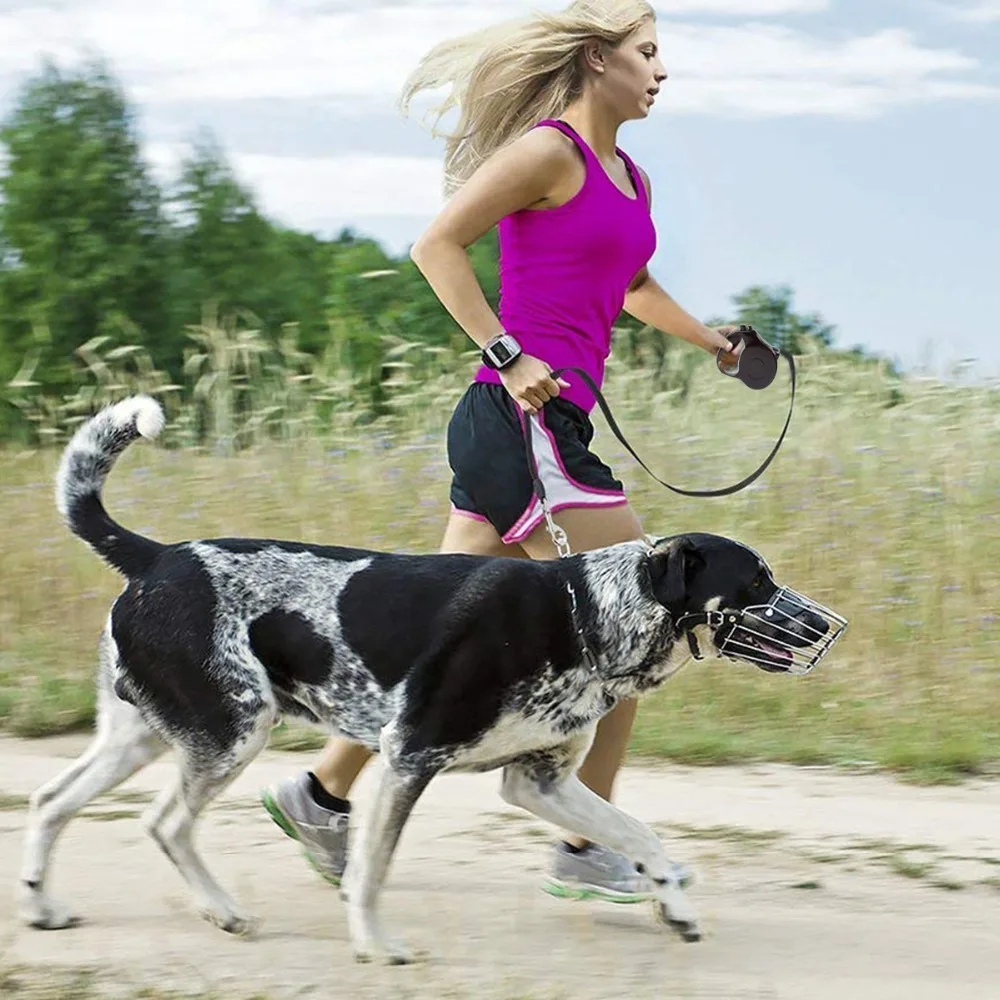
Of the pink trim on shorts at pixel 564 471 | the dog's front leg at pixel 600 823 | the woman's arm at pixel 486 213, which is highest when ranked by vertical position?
the woman's arm at pixel 486 213

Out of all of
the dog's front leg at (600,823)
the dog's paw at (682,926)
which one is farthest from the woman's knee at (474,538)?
the dog's paw at (682,926)

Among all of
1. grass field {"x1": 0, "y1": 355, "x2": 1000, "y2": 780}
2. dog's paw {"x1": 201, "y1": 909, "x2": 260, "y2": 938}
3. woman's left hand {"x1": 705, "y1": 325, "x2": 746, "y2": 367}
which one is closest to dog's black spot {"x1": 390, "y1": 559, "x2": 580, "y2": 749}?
dog's paw {"x1": 201, "y1": 909, "x2": 260, "y2": 938}

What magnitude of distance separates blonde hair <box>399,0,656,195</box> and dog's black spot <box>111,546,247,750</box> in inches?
58.8

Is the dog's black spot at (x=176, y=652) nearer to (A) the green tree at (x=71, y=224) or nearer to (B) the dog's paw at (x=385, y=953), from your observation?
(B) the dog's paw at (x=385, y=953)

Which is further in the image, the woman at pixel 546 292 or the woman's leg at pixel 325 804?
the woman's leg at pixel 325 804

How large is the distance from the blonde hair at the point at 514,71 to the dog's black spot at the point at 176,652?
149 centimetres

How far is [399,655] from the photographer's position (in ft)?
13.4

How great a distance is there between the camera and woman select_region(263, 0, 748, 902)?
14.5 feet

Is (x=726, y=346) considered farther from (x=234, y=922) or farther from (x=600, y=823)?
(x=234, y=922)

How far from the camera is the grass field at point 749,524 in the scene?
7191 millimetres

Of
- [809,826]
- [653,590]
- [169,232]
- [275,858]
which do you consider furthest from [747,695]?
[169,232]

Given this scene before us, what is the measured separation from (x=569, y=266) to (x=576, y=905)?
175 cm

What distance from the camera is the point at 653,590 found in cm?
409

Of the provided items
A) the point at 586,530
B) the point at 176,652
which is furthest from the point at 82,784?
the point at 586,530
